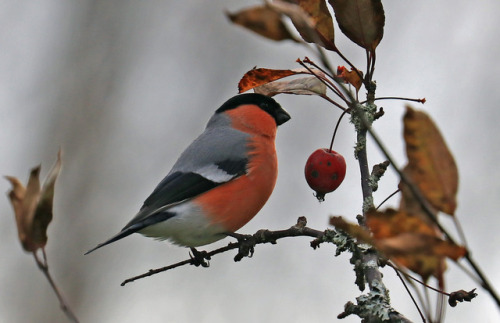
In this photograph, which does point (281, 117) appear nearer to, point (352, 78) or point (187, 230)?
point (187, 230)

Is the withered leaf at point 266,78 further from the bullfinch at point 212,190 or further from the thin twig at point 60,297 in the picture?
the thin twig at point 60,297

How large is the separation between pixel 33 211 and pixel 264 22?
32cm

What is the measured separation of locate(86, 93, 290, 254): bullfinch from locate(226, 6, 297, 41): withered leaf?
1189 mm

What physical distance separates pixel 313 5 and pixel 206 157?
3.56ft

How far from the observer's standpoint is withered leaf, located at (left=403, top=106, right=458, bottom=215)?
0.62m

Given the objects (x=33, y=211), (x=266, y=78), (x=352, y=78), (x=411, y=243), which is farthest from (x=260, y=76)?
(x=411, y=243)

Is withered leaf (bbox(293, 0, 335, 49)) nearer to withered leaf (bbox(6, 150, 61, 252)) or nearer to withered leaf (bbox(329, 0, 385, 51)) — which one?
withered leaf (bbox(329, 0, 385, 51))

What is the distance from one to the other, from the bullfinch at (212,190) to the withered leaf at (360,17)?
0.85 meters

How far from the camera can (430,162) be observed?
62 cm

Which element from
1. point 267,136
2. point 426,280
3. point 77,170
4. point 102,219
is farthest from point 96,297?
point 426,280

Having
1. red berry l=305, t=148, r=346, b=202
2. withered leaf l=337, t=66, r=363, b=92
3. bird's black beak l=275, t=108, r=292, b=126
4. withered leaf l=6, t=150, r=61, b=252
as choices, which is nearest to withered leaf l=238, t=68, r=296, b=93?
withered leaf l=337, t=66, r=363, b=92

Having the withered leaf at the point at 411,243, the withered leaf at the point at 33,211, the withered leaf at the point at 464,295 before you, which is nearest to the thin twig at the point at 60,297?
the withered leaf at the point at 33,211

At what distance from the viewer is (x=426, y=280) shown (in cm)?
63

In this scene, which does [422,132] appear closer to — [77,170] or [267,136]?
[267,136]
